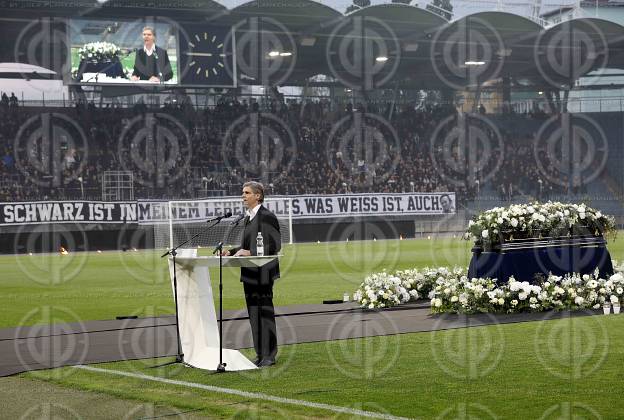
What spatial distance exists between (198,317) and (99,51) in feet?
122

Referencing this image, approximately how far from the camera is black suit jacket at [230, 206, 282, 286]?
1127 centimetres

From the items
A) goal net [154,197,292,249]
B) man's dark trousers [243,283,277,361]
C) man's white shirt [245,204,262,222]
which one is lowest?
goal net [154,197,292,249]

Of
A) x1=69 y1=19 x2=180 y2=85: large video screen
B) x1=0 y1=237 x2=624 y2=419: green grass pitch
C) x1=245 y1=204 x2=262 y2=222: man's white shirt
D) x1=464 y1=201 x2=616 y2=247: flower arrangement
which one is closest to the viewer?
x1=0 y1=237 x2=624 y2=419: green grass pitch

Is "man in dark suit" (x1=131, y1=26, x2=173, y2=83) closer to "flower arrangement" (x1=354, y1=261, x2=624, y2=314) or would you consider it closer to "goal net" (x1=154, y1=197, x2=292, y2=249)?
"goal net" (x1=154, y1=197, x2=292, y2=249)

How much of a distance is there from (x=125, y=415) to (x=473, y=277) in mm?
8879

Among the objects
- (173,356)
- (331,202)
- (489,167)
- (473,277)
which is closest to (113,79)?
(331,202)

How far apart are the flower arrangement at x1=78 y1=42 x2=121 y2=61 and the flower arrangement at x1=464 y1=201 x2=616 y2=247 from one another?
32.4 m

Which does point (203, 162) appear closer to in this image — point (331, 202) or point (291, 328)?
point (331, 202)

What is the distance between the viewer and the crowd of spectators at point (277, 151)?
48938 mm

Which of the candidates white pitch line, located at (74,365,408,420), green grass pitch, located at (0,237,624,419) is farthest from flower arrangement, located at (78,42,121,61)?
white pitch line, located at (74,365,408,420)

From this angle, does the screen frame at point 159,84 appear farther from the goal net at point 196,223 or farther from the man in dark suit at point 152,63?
the goal net at point 196,223

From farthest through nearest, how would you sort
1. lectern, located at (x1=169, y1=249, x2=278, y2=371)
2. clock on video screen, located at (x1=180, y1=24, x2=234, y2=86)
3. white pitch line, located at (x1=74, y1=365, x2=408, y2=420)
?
clock on video screen, located at (x1=180, y1=24, x2=234, y2=86) < lectern, located at (x1=169, y1=249, x2=278, y2=371) < white pitch line, located at (x1=74, y1=365, x2=408, y2=420)

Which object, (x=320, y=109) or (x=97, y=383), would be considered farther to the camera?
(x=320, y=109)

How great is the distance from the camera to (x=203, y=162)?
52.4 metres
